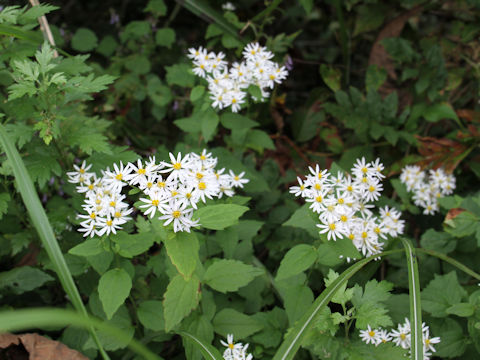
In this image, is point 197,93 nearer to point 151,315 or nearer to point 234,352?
point 151,315

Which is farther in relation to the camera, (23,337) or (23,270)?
(23,270)

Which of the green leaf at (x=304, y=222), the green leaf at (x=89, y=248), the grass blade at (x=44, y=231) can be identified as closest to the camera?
the grass blade at (x=44, y=231)

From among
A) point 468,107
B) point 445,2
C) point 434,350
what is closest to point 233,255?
point 434,350

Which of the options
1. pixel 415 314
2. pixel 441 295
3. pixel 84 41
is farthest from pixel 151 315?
pixel 84 41

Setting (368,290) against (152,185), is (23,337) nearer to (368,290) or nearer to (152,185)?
(152,185)

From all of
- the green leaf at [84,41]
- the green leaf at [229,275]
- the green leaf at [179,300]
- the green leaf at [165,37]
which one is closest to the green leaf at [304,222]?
the green leaf at [229,275]

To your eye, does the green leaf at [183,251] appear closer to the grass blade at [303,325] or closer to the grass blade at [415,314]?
the grass blade at [303,325]

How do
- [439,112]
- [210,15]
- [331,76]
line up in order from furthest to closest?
[331,76]
[439,112]
[210,15]
